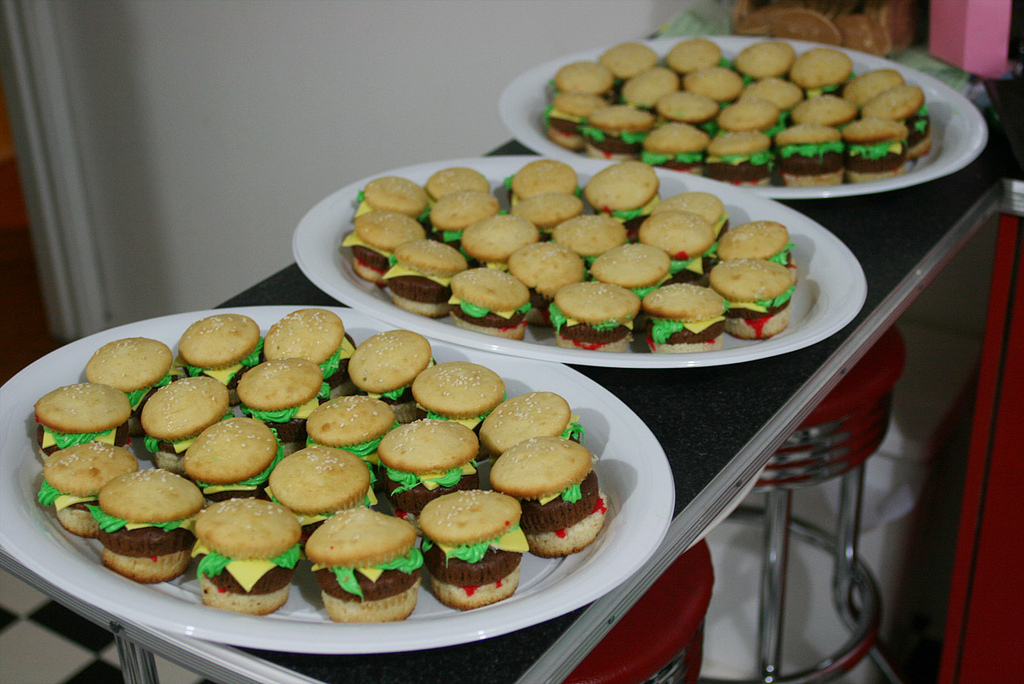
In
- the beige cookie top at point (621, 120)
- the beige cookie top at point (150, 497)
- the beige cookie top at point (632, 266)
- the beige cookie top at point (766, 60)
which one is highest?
the beige cookie top at point (766, 60)

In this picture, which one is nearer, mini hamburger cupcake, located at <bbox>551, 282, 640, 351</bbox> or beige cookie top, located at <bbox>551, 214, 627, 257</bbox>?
mini hamburger cupcake, located at <bbox>551, 282, 640, 351</bbox>

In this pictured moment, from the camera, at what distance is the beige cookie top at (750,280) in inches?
67.7

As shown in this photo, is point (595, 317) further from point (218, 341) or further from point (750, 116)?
point (750, 116)

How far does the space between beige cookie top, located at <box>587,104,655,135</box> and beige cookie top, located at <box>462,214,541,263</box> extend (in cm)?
56

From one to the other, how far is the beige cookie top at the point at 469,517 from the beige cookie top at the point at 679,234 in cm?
81

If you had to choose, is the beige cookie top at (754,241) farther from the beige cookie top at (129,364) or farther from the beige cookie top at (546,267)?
the beige cookie top at (129,364)

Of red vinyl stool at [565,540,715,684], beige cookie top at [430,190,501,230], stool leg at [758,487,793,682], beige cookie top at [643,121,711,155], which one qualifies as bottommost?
stool leg at [758,487,793,682]

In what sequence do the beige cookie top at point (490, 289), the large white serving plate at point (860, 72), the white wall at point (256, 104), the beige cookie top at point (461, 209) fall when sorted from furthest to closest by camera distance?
the white wall at point (256, 104) → the large white serving plate at point (860, 72) → the beige cookie top at point (461, 209) → the beige cookie top at point (490, 289)

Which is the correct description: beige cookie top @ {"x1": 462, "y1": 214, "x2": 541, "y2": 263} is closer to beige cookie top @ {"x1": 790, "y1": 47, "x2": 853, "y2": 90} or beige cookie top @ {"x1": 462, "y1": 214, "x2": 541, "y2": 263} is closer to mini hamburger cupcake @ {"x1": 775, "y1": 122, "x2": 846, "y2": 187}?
mini hamburger cupcake @ {"x1": 775, "y1": 122, "x2": 846, "y2": 187}

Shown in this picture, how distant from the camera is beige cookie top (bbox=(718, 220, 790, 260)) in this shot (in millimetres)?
1854

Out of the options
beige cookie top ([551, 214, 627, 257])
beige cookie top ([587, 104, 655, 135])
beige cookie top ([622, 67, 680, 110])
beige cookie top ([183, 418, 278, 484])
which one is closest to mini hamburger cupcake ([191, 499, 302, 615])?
beige cookie top ([183, 418, 278, 484])

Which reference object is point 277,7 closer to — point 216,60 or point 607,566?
point 216,60

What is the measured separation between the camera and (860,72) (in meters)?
2.73

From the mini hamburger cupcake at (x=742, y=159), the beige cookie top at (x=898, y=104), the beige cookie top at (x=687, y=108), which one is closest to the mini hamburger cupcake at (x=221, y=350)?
the mini hamburger cupcake at (x=742, y=159)
